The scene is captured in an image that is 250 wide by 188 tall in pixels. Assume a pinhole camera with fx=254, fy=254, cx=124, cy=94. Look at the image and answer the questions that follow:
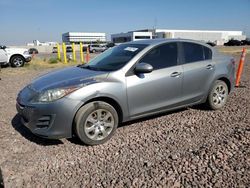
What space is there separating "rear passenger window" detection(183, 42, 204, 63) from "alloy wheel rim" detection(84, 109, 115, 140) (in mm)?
1973

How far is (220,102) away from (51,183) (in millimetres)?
4011

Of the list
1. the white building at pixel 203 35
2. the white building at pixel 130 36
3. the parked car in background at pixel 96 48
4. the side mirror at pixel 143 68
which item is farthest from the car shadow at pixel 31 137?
the white building at pixel 203 35

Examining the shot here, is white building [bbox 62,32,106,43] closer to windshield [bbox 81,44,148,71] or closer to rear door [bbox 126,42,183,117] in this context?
windshield [bbox 81,44,148,71]

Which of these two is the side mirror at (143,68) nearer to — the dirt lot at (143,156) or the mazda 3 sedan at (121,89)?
the mazda 3 sedan at (121,89)

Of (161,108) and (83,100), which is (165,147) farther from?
(83,100)

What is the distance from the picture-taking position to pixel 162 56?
4688mm

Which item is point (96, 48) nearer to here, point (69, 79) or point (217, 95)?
point (217, 95)

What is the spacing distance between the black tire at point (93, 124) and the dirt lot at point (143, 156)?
13 centimetres

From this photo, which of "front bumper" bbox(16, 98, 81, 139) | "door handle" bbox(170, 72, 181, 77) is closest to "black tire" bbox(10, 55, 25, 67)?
"front bumper" bbox(16, 98, 81, 139)

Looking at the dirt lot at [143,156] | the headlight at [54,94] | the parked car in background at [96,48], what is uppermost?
the headlight at [54,94]

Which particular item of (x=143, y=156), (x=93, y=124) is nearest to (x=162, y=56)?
(x=93, y=124)

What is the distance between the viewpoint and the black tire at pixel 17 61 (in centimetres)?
1482

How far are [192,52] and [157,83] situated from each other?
1207 millimetres

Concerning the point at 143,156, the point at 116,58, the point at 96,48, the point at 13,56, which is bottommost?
the point at 96,48
